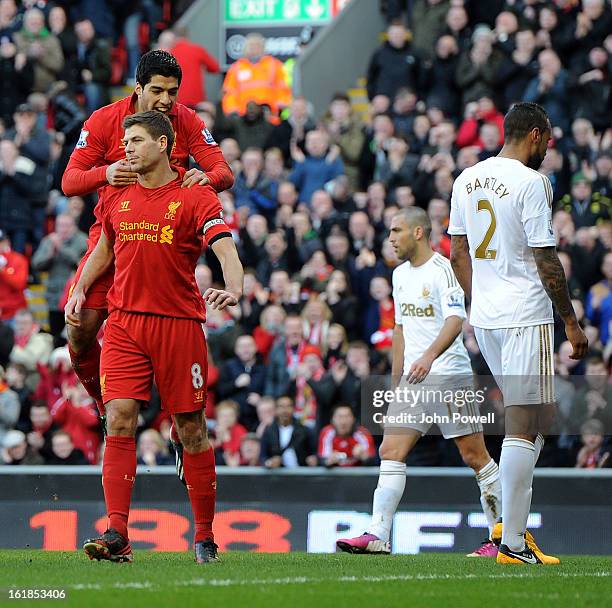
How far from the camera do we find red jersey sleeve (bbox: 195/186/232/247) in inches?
308

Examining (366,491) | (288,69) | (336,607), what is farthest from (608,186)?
(336,607)

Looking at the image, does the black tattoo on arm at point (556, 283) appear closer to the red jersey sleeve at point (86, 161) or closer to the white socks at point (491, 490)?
the white socks at point (491, 490)

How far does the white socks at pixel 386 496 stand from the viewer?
9453 mm

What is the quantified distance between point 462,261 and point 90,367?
226 cm

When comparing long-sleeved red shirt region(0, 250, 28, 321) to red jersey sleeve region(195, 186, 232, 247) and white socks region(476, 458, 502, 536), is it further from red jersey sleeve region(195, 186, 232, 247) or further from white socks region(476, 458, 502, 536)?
red jersey sleeve region(195, 186, 232, 247)

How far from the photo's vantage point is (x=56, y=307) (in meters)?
16.1

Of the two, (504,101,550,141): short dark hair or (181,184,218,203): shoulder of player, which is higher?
(504,101,550,141): short dark hair

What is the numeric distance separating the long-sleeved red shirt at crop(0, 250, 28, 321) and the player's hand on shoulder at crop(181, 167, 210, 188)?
832 centimetres

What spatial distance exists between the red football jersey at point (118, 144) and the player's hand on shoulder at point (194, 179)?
39 cm

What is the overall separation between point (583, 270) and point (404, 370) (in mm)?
4772

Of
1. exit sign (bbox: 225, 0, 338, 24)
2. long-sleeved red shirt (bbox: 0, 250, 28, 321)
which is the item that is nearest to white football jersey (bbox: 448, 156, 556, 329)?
long-sleeved red shirt (bbox: 0, 250, 28, 321)

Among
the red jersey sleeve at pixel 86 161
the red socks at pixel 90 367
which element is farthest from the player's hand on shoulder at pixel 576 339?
the red socks at pixel 90 367

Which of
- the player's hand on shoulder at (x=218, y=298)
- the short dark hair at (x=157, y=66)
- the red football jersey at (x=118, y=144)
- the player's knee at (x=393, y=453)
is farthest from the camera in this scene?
the player's knee at (x=393, y=453)

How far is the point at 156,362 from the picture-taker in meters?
7.98
